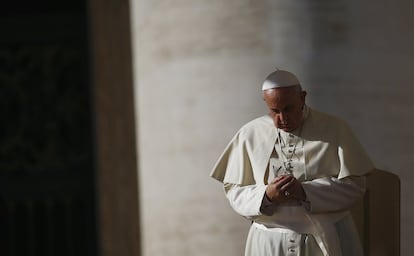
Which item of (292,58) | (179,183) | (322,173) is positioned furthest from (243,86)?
(322,173)

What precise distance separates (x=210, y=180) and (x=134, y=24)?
2.15ft

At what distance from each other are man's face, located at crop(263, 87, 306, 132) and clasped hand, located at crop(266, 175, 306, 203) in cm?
12

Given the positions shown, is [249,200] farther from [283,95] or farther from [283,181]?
[283,95]

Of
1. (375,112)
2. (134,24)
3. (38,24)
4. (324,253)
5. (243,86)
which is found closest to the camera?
(324,253)

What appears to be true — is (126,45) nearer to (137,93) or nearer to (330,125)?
(137,93)

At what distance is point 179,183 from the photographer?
2.80m

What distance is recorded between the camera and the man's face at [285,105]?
1.77 metres

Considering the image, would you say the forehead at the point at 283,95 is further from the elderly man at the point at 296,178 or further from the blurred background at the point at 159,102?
the blurred background at the point at 159,102

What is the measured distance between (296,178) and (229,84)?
87cm

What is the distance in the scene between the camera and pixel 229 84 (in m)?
2.67

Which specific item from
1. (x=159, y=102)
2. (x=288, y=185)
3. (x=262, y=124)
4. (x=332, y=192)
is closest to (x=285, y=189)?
(x=288, y=185)

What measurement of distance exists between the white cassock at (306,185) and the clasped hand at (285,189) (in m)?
0.02

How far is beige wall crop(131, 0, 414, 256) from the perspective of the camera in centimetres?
242

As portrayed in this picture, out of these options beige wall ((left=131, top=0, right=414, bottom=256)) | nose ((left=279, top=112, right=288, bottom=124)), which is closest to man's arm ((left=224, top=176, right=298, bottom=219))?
nose ((left=279, top=112, right=288, bottom=124))
